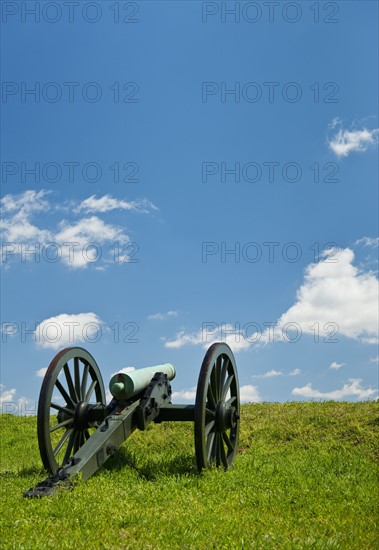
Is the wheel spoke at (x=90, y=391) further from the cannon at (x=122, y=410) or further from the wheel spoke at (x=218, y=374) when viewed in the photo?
the wheel spoke at (x=218, y=374)

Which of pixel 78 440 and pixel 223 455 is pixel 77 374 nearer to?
pixel 78 440

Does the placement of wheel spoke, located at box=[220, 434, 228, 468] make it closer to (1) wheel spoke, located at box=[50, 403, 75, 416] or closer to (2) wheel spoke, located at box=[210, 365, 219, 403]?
(2) wheel spoke, located at box=[210, 365, 219, 403]

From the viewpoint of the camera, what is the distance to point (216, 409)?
9.72m

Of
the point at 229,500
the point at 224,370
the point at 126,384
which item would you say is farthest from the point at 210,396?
the point at 229,500

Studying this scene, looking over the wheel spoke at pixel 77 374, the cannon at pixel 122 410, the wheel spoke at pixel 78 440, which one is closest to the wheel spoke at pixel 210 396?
the cannon at pixel 122 410

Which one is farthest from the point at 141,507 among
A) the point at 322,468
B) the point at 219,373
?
the point at 322,468

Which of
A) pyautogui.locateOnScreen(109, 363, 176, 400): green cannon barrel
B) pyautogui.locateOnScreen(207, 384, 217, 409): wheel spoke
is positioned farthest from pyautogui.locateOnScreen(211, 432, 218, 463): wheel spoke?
pyautogui.locateOnScreen(109, 363, 176, 400): green cannon barrel

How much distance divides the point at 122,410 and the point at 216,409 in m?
1.52

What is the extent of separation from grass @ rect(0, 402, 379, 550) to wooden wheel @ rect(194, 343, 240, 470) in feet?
1.25

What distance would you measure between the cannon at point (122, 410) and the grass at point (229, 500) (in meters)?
0.42

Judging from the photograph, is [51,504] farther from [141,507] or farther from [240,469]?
[240,469]

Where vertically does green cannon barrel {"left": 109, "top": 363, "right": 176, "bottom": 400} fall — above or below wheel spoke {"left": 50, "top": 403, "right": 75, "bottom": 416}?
above

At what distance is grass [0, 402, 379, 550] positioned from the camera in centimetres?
621

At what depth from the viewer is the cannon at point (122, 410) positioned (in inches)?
345
